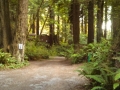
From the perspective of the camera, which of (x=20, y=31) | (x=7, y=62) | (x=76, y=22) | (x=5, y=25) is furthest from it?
(x=76, y=22)

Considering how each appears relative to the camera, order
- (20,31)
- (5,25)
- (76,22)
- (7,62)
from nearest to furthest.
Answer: (7,62) < (20,31) < (5,25) < (76,22)

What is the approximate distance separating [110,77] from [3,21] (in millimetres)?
10604

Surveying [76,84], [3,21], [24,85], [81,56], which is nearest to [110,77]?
[76,84]

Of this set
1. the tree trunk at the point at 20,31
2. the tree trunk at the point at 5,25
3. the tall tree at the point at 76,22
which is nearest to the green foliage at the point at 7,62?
the tree trunk at the point at 20,31

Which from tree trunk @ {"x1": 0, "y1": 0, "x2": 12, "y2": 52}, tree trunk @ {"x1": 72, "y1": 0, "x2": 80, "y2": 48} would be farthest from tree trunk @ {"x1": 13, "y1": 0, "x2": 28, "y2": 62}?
tree trunk @ {"x1": 72, "y1": 0, "x2": 80, "y2": 48}

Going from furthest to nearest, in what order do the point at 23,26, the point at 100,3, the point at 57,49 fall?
the point at 57,49, the point at 100,3, the point at 23,26

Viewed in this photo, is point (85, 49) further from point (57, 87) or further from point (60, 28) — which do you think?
point (60, 28)

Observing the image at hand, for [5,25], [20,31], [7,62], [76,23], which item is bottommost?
[7,62]

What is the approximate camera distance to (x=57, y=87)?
6.74 metres

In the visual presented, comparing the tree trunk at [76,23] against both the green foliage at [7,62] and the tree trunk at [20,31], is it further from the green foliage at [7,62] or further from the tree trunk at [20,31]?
the green foliage at [7,62]

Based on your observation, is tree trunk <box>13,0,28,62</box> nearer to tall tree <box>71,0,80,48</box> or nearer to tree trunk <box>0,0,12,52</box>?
tree trunk <box>0,0,12,52</box>

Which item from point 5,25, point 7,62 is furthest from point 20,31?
point 7,62

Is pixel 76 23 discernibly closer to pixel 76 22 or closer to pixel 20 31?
pixel 76 22

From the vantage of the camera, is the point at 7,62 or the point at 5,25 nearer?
the point at 7,62
